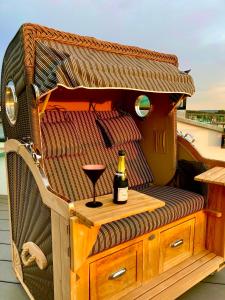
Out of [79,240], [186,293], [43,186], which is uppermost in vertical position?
[43,186]

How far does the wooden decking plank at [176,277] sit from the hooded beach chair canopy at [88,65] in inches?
58.1

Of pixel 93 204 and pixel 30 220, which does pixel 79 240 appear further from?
pixel 30 220

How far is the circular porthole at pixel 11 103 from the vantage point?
1923 millimetres

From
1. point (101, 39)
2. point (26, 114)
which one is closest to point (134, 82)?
point (101, 39)

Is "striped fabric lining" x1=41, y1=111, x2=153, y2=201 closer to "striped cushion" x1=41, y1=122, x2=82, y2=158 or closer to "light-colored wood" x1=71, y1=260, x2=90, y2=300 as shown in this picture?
"striped cushion" x1=41, y1=122, x2=82, y2=158

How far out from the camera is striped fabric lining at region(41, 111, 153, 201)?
2.15 metres

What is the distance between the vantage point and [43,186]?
4.63ft

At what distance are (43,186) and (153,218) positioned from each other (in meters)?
0.92

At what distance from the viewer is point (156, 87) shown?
2.04 metres

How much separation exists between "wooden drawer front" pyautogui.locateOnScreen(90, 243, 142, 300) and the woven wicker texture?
28 cm

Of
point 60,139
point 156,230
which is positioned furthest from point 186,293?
point 60,139

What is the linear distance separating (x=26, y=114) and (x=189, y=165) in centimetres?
172

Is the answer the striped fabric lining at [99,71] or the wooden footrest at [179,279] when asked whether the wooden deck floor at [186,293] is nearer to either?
the wooden footrest at [179,279]

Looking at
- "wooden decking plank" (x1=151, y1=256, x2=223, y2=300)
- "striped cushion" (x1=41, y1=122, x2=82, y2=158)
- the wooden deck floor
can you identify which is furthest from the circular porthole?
"wooden decking plank" (x1=151, y1=256, x2=223, y2=300)
